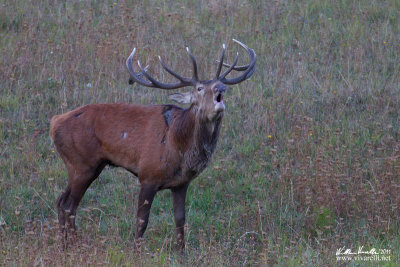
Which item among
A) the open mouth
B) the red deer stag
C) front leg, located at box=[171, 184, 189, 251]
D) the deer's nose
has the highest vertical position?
the deer's nose

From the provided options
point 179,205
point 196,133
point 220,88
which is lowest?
point 179,205

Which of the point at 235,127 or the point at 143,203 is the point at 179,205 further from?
the point at 235,127

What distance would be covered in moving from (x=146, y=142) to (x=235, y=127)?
2.69 meters

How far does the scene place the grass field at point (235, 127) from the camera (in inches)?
254

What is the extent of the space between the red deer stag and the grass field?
35 centimetres

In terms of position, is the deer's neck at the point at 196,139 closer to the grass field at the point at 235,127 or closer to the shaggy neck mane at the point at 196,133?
the shaggy neck mane at the point at 196,133

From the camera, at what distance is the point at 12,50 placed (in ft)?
34.8

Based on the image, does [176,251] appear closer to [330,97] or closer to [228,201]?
[228,201]

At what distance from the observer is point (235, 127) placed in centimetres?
905

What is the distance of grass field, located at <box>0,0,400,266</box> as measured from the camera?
646cm

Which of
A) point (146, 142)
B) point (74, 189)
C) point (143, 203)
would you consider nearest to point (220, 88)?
point (146, 142)

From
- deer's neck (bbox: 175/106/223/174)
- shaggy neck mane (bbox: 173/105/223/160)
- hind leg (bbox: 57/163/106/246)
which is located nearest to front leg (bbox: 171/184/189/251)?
deer's neck (bbox: 175/106/223/174)

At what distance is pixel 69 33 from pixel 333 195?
6123mm

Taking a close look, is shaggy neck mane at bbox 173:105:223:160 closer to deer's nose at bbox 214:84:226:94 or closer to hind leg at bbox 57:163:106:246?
deer's nose at bbox 214:84:226:94
